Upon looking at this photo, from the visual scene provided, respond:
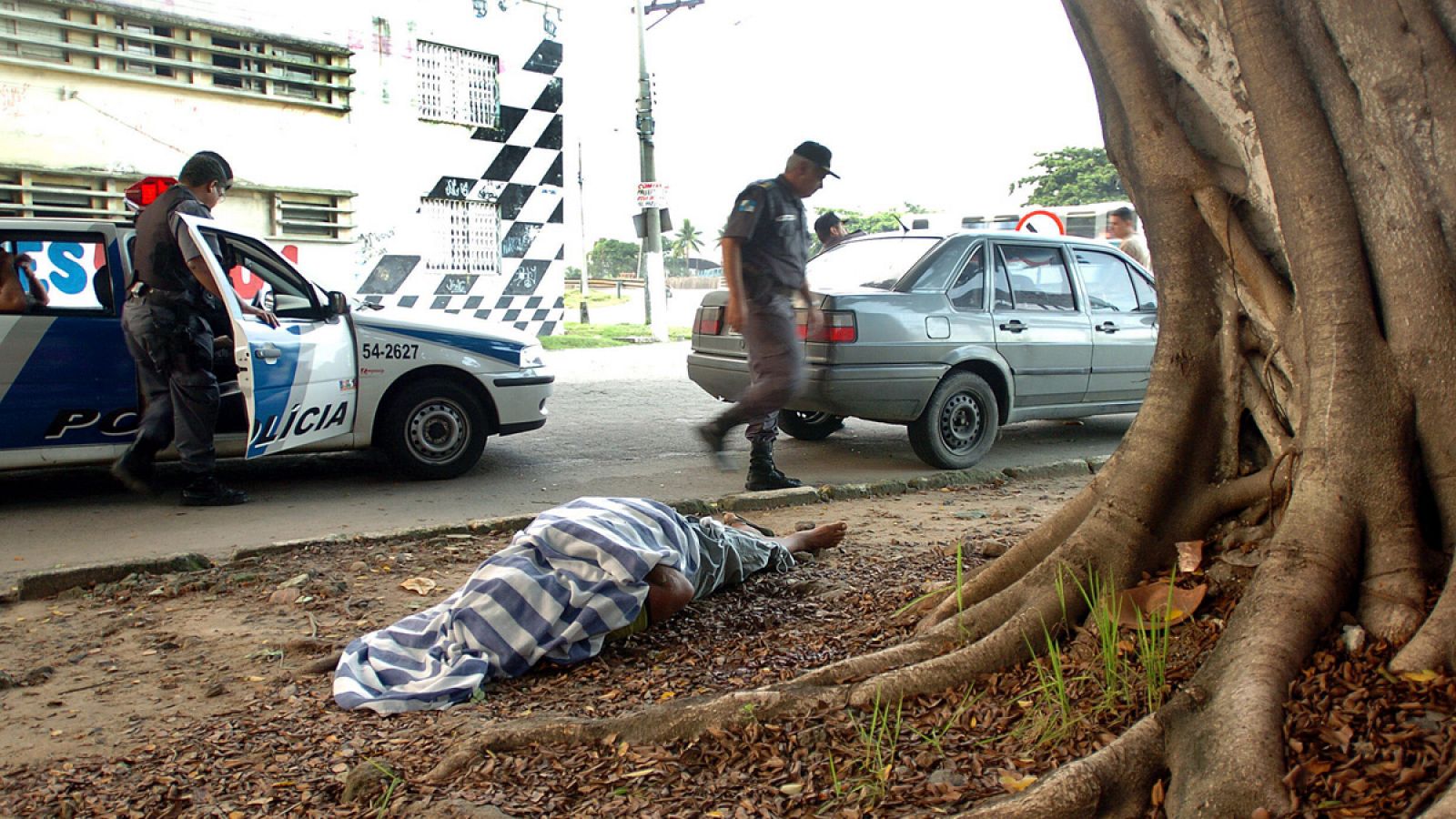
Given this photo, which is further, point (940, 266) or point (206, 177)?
point (940, 266)

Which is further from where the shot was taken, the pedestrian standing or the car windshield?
the pedestrian standing

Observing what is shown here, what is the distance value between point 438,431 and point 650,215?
12.2 metres

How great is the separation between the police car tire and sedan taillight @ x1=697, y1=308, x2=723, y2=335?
1.70 m

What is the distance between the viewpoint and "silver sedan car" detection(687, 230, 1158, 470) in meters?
6.89

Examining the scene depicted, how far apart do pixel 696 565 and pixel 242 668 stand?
5.10 feet

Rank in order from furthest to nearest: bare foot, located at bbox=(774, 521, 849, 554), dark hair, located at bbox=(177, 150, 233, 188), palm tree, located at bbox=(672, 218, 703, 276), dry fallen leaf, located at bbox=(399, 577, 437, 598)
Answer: palm tree, located at bbox=(672, 218, 703, 276), dark hair, located at bbox=(177, 150, 233, 188), bare foot, located at bbox=(774, 521, 849, 554), dry fallen leaf, located at bbox=(399, 577, 437, 598)

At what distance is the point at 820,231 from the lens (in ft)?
30.5

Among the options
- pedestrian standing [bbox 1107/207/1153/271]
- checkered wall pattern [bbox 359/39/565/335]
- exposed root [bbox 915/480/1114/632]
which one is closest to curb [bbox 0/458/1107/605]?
exposed root [bbox 915/480/1114/632]

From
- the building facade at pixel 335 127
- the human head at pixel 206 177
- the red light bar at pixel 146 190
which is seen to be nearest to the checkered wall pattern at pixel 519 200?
the building facade at pixel 335 127

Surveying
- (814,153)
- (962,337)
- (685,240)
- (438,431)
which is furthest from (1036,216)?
(685,240)

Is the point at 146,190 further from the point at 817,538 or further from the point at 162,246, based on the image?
the point at 817,538

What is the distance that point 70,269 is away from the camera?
6.09 meters

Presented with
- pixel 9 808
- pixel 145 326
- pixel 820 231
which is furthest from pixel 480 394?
pixel 9 808

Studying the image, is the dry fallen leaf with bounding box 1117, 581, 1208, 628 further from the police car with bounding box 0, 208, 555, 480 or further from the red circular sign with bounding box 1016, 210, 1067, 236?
the red circular sign with bounding box 1016, 210, 1067, 236
